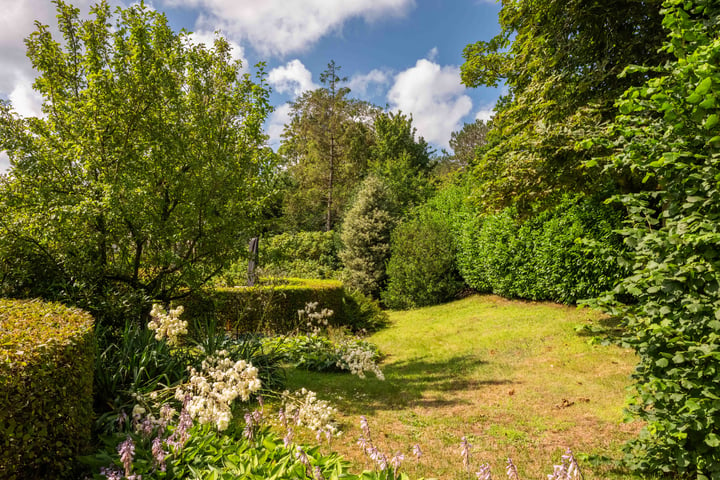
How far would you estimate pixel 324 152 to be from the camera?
24719mm

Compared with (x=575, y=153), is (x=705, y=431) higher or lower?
lower

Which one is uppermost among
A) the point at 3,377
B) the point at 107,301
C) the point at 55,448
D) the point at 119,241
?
the point at 119,241

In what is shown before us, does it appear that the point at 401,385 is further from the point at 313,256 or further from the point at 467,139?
the point at 467,139

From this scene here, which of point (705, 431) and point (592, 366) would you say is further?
point (592, 366)

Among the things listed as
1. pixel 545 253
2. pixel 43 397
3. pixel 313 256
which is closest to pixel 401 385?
pixel 43 397

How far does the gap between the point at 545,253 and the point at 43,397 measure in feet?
33.2

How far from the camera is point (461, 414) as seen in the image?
4691 millimetres

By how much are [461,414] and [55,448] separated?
4.01 meters

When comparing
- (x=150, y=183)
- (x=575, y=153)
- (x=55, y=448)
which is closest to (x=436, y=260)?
(x=575, y=153)

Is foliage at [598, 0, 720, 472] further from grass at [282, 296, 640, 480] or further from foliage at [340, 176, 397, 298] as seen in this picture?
foliage at [340, 176, 397, 298]

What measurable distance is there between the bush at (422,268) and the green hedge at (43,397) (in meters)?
11.5

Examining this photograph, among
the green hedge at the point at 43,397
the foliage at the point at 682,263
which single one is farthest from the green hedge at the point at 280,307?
the foliage at the point at 682,263

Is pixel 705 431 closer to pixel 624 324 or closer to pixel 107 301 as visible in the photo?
pixel 624 324

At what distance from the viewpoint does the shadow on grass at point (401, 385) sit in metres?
5.03
